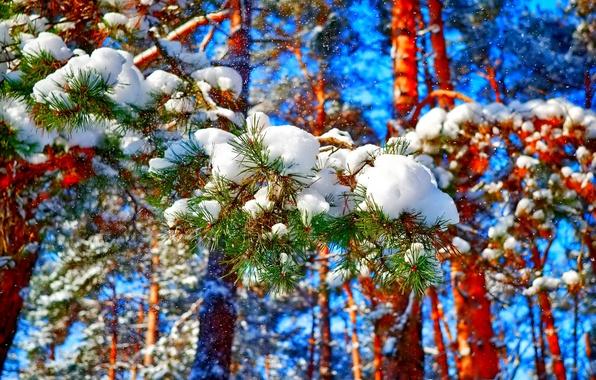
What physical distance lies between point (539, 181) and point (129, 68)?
13.9ft

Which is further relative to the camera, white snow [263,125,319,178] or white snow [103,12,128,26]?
white snow [103,12,128,26]

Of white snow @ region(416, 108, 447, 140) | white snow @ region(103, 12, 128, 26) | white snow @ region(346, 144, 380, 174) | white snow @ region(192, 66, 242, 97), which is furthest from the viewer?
white snow @ region(416, 108, 447, 140)

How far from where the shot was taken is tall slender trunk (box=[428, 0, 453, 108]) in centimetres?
665

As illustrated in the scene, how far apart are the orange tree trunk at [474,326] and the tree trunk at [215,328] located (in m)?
2.80

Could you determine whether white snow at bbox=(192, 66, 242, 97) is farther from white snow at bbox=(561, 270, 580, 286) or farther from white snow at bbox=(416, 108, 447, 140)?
white snow at bbox=(561, 270, 580, 286)

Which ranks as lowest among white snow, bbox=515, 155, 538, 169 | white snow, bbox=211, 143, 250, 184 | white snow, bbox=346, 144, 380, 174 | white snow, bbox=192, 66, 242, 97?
white snow, bbox=211, 143, 250, 184

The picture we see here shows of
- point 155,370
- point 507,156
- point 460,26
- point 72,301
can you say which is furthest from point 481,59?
point 72,301

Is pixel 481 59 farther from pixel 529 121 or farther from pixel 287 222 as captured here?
pixel 287 222

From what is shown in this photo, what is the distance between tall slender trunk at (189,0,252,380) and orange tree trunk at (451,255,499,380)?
111 inches

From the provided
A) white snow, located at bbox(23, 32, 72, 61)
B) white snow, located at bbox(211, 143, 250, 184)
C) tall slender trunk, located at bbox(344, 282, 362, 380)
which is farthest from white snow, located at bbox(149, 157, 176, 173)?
tall slender trunk, located at bbox(344, 282, 362, 380)

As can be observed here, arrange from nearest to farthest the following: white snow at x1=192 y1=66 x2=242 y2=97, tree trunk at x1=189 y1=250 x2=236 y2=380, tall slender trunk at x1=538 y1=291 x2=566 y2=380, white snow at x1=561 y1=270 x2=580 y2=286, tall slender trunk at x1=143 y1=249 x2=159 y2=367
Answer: white snow at x1=192 y1=66 x2=242 y2=97 → tree trunk at x1=189 y1=250 x2=236 y2=380 → white snow at x1=561 y1=270 x2=580 y2=286 → tall slender trunk at x1=538 y1=291 x2=566 y2=380 → tall slender trunk at x1=143 y1=249 x2=159 y2=367

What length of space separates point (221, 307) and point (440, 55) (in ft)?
15.4

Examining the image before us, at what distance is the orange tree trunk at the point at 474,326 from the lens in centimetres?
570

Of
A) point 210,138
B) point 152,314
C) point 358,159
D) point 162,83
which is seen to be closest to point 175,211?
point 210,138
